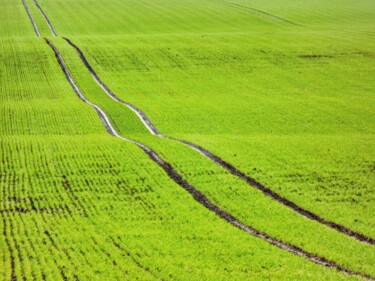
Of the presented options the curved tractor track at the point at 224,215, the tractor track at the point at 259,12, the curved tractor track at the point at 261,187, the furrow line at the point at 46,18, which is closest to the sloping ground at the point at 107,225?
the curved tractor track at the point at 224,215

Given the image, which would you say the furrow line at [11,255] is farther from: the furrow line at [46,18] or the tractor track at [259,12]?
the tractor track at [259,12]

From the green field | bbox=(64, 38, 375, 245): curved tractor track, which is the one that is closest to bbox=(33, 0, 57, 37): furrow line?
the green field

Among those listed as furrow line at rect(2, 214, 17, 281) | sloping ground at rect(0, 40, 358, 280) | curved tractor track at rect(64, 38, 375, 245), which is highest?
furrow line at rect(2, 214, 17, 281)

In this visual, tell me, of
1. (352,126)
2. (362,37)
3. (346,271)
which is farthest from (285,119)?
(362,37)

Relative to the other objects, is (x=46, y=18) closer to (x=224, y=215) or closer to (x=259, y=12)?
(x=259, y=12)

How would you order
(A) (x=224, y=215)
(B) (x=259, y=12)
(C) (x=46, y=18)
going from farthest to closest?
(B) (x=259, y=12), (C) (x=46, y=18), (A) (x=224, y=215)

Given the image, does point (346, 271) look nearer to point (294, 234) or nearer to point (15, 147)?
point (294, 234)

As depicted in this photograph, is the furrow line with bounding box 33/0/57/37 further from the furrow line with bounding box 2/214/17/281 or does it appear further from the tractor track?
the furrow line with bounding box 2/214/17/281

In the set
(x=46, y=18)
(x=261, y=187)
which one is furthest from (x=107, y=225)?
(x=46, y=18)
